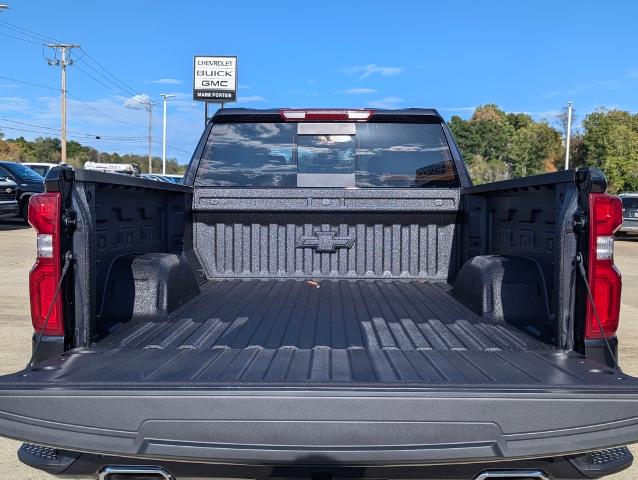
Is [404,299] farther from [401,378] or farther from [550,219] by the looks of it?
[401,378]

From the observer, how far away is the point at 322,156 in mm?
4695

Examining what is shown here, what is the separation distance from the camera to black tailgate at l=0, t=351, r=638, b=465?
6.50ft

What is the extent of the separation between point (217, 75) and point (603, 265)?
1363 inches

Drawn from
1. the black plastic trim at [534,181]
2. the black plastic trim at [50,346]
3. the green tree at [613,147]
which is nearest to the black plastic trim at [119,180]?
the black plastic trim at [50,346]

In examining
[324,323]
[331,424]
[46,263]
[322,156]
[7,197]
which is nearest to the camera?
[331,424]

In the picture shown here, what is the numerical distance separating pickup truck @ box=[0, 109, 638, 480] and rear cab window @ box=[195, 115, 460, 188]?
5.9 inches

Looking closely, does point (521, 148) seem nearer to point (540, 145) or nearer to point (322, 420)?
point (540, 145)

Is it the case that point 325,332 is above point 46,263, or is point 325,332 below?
below

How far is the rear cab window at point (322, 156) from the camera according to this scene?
464 centimetres

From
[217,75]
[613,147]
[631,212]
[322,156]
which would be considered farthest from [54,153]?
[322,156]

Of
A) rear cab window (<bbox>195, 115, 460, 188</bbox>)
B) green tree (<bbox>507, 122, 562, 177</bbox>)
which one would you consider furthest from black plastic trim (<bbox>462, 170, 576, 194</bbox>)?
green tree (<bbox>507, 122, 562, 177</bbox>)

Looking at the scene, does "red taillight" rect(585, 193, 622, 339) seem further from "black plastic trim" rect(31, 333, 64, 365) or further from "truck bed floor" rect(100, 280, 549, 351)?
"black plastic trim" rect(31, 333, 64, 365)

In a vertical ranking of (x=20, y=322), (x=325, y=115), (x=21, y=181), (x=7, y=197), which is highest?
(x=325, y=115)

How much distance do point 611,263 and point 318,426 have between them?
4.62 feet
